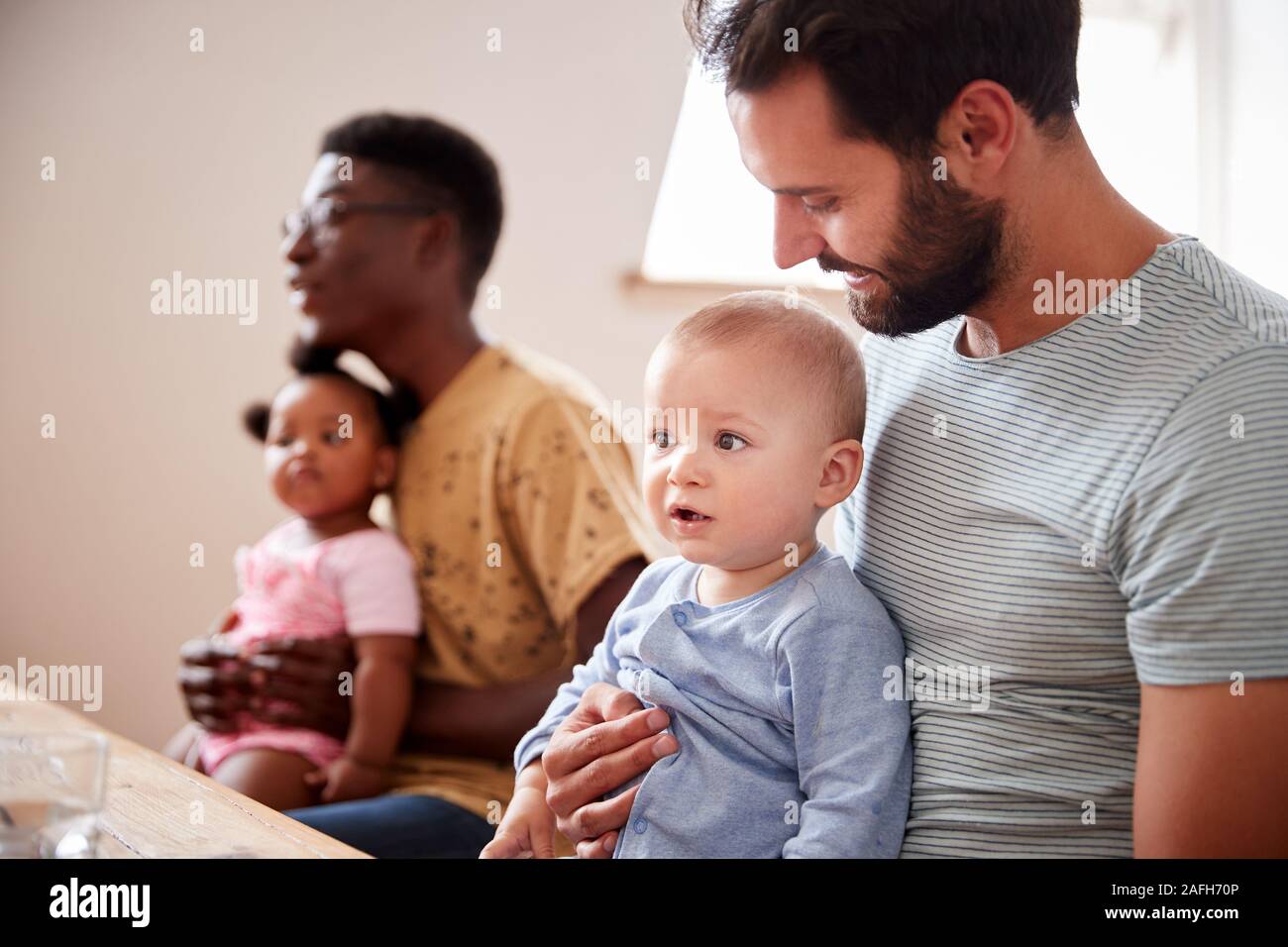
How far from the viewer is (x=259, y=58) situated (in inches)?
121

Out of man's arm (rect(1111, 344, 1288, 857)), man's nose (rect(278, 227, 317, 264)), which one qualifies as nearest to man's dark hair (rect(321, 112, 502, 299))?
man's nose (rect(278, 227, 317, 264))

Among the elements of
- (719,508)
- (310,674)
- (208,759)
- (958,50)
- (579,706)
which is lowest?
(208,759)

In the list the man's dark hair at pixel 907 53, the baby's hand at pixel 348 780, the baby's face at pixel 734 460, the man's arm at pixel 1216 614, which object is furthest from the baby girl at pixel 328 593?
the man's arm at pixel 1216 614

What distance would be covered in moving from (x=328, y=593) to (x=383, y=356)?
1.41 feet

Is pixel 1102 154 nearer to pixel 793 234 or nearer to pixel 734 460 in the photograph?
pixel 793 234

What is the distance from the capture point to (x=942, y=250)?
1144mm

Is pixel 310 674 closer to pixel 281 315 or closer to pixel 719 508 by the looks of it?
pixel 719 508

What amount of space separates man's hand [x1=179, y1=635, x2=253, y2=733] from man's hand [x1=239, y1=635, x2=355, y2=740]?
0.07 ft

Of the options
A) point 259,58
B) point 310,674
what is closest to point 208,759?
point 310,674

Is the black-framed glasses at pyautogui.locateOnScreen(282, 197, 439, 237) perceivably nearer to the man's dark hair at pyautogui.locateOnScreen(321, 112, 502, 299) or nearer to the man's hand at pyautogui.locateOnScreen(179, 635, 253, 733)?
the man's dark hair at pyautogui.locateOnScreen(321, 112, 502, 299)

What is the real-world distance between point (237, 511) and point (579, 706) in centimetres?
217

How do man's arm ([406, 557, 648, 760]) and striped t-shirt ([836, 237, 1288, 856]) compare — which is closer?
striped t-shirt ([836, 237, 1288, 856])

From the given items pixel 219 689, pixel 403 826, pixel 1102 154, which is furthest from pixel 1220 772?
pixel 1102 154

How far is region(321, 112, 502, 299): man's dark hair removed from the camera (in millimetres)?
2160
